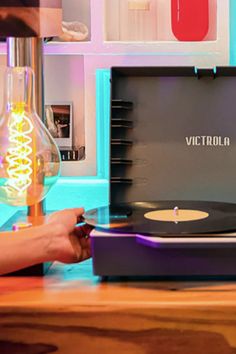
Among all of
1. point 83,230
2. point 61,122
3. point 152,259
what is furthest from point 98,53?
point 152,259

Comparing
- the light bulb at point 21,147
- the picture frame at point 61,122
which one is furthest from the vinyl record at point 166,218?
the picture frame at point 61,122

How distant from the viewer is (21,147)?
3.15 feet

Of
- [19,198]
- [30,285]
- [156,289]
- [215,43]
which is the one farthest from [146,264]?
[215,43]

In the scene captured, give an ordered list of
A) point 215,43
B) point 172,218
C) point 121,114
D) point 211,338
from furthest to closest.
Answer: point 215,43, point 121,114, point 172,218, point 211,338

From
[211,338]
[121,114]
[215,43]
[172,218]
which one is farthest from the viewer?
[215,43]

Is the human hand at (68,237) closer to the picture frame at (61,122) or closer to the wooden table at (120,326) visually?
the wooden table at (120,326)

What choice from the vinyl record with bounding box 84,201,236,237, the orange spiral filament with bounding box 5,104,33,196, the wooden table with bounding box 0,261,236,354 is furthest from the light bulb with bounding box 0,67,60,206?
the wooden table with bounding box 0,261,236,354

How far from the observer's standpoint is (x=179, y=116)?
106 cm

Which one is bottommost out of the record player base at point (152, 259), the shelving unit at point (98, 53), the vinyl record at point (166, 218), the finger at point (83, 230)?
the record player base at point (152, 259)

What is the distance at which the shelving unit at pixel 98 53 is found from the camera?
1275mm

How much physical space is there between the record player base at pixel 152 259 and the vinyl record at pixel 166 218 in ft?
0.07

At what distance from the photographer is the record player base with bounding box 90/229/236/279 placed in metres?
0.79

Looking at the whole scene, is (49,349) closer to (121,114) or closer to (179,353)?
(179,353)

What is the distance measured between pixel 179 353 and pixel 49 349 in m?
0.16
